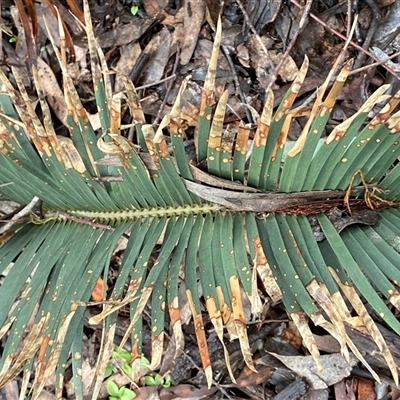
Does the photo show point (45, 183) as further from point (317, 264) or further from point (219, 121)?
point (317, 264)

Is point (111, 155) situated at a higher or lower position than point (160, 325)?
higher

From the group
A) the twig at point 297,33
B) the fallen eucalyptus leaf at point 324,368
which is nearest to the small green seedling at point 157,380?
the fallen eucalyptus leaf at point 324,368

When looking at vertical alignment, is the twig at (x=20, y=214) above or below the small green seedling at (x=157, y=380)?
above

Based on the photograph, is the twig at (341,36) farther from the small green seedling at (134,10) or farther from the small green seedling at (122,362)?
the small green seedling at (122,362)

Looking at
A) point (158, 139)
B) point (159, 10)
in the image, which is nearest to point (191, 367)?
point (158, 139)

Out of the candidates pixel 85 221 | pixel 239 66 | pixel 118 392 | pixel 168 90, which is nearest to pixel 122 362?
pixel 118 392
